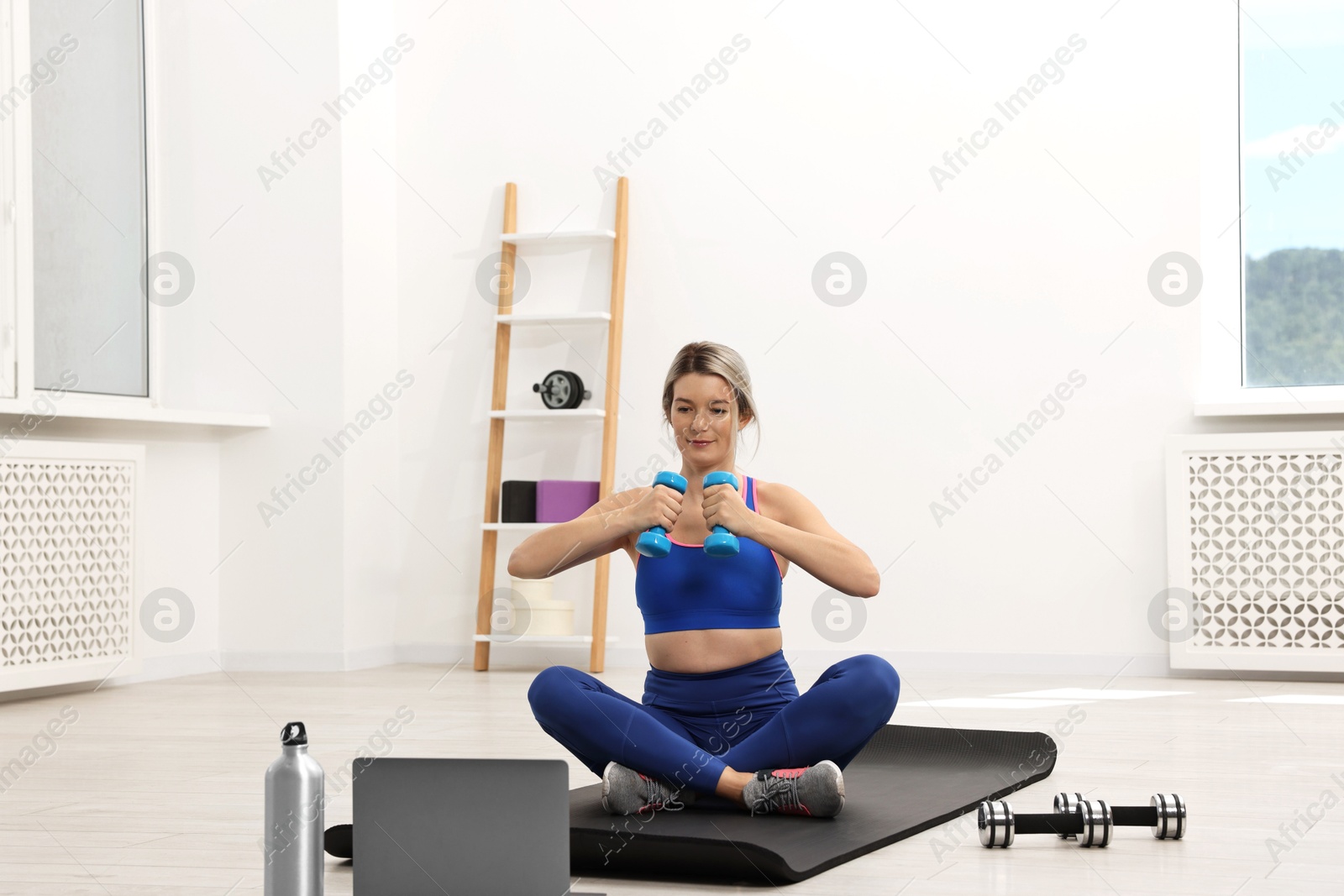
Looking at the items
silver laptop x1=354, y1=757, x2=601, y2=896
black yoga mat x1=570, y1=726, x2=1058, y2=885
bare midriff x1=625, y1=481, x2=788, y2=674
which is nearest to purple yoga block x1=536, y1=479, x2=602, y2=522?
black yoga mat x1=570, y1=726, x2=1058, y2=885

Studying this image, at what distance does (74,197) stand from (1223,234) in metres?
3.44

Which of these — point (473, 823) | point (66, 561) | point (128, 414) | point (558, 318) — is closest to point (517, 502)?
point (558, 318)

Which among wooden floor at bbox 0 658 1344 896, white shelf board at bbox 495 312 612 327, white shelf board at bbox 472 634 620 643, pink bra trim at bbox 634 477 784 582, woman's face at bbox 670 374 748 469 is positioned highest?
white shelf board at bbox 495 312 612 327

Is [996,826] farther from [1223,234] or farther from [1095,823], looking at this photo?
[1223,234]

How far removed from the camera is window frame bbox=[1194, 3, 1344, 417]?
392cm

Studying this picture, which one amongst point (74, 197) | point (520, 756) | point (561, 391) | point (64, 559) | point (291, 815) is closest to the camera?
point (291, 815)

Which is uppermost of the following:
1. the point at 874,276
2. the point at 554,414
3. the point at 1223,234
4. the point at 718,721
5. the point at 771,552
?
the point at 1223,234

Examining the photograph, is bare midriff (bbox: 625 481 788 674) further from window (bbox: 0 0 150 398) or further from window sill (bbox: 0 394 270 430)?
window (bbox: 0 0 150 398)

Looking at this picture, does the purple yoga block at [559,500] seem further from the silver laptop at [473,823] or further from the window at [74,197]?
the silver laptop at [473,823]

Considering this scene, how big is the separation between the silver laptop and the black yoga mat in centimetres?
30

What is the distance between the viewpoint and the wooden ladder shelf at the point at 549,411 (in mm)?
4145

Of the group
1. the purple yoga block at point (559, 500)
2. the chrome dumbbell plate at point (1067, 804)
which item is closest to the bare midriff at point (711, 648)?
the chrome dumbbell plate at point (1067, 804)

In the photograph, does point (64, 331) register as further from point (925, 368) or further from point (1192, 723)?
point (1192, 723)

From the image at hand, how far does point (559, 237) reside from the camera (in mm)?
4328
